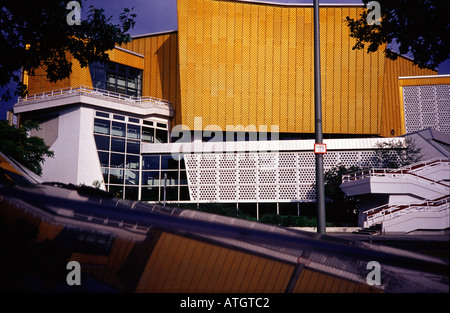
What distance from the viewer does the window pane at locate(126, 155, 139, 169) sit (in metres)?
30.2

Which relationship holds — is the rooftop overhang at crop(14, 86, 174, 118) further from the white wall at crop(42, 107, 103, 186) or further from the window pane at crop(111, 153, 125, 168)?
the window pane at crop(111, 153, 125, 168)

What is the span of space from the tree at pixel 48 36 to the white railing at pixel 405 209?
55.1ft

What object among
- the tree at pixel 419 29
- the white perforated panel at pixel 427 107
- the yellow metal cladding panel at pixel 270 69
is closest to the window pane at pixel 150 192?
the yellow metal cladding panel at pixel 270 69

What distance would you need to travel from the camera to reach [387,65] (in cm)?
3878

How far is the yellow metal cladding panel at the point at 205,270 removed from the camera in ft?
2.55

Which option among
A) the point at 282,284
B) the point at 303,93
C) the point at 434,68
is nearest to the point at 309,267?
the point at 282,284

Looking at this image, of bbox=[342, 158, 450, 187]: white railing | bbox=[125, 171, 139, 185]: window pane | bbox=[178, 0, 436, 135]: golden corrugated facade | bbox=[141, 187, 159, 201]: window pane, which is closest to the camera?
bbox=[342, 158, 450, 187]: white railing

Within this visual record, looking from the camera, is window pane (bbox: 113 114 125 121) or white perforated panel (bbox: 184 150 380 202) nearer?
white perforated panel (bbox: 184 150 380 202)

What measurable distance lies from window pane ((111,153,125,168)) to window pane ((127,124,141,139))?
1898 mm

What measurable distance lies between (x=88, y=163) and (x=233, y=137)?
491 inches

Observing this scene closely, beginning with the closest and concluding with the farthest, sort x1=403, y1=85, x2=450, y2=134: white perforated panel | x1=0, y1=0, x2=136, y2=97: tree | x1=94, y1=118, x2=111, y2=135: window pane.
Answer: x1=0, y1=0, x2=136, y2=97: tree
x1=94, y1=118, x2=111, y2=135: window pane
x1=403, y1=85, x2=450, y2=134: white perforated panel

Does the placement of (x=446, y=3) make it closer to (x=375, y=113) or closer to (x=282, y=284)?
(x=282, y=284)

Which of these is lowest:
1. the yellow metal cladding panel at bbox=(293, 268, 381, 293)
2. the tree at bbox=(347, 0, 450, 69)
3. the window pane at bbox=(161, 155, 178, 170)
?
the yellow metal cladding panel at bbox=(293, 268, 381, 293)

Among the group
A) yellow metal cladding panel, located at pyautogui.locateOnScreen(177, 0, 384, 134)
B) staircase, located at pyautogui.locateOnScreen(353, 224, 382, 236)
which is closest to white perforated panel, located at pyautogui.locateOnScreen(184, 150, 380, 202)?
yellow metal cladding panel, located at pyautogui.locateOnScreen(177, 0, 384, 134)
